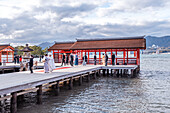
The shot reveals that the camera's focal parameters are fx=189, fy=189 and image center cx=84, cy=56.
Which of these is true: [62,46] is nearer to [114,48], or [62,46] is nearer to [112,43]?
[112,43]

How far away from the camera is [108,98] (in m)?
14.1

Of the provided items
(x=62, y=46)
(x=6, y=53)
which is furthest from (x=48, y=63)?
(x=6, y=53)

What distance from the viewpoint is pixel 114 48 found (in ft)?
96.9

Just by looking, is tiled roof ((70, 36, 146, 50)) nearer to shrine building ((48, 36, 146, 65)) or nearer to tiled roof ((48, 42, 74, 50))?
shrine building ((48, 36, 146, 65))

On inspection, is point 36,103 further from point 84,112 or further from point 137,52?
point 137,52

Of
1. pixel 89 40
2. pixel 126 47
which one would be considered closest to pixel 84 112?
pixel 126 47

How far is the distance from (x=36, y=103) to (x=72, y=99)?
2.62 meters

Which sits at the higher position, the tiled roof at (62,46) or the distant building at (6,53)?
the tiled roof at (62,46)

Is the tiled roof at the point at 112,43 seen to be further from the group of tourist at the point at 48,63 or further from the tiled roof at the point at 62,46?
the group of tourist at the point at 48,63

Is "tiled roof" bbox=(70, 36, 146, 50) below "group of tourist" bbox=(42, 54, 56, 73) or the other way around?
the other way around

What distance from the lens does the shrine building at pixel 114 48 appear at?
2940 cm

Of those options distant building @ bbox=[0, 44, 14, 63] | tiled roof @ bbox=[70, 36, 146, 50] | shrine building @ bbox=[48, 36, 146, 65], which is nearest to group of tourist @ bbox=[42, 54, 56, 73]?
shrine building @ bbox=[48, 36, 146, 65]

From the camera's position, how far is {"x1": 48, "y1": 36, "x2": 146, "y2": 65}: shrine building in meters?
29.4

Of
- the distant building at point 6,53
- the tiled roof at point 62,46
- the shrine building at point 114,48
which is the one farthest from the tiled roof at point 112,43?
the distant building at point 6,53
